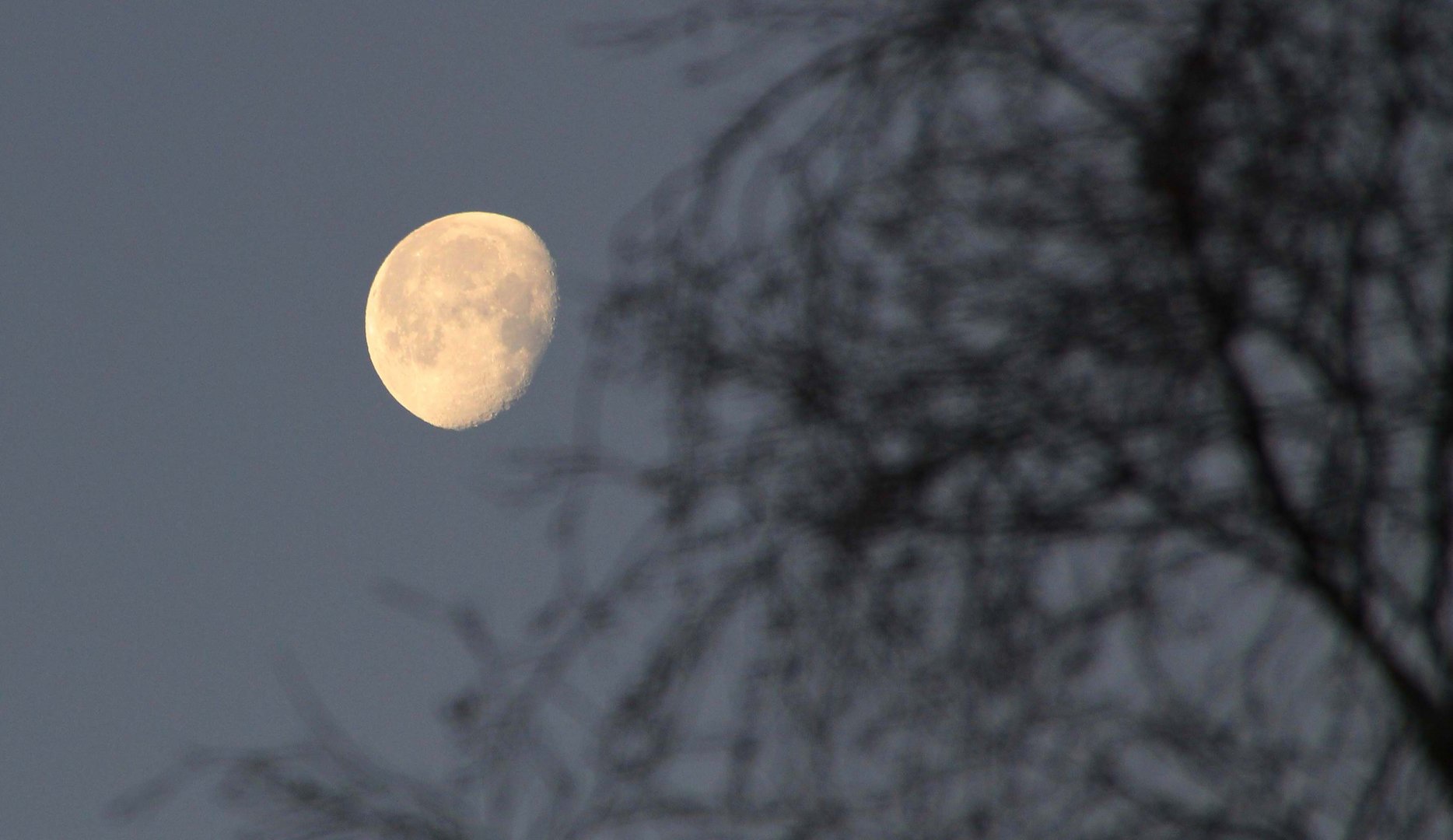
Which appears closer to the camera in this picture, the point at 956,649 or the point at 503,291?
the point at 956,649

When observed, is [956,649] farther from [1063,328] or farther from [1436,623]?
[1436,623]

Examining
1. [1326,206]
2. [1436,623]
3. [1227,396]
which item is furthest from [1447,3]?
[1436,623]

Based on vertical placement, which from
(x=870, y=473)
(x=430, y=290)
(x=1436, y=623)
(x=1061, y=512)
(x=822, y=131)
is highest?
(x=430, y=290)

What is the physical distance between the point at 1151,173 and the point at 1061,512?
0.54 metres

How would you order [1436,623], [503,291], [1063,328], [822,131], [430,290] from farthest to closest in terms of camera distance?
[430,290]
[503,291]
[822,131]
[1063,328]
[1436,623]

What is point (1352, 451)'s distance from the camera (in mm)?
2428

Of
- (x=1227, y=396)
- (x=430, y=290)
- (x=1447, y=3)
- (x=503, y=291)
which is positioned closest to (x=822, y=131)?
(x=1227, y=396)

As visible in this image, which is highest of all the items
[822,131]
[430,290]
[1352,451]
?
[430,290]

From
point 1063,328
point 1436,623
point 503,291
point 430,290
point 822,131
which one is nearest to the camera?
point 1436,623

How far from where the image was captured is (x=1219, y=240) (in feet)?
8.76

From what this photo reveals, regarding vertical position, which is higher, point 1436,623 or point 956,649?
point 956,649

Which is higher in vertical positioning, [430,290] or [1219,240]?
[430,290]

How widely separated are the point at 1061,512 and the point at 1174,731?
35 cm

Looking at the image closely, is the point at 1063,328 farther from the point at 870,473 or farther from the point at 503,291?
the point at 503,291
